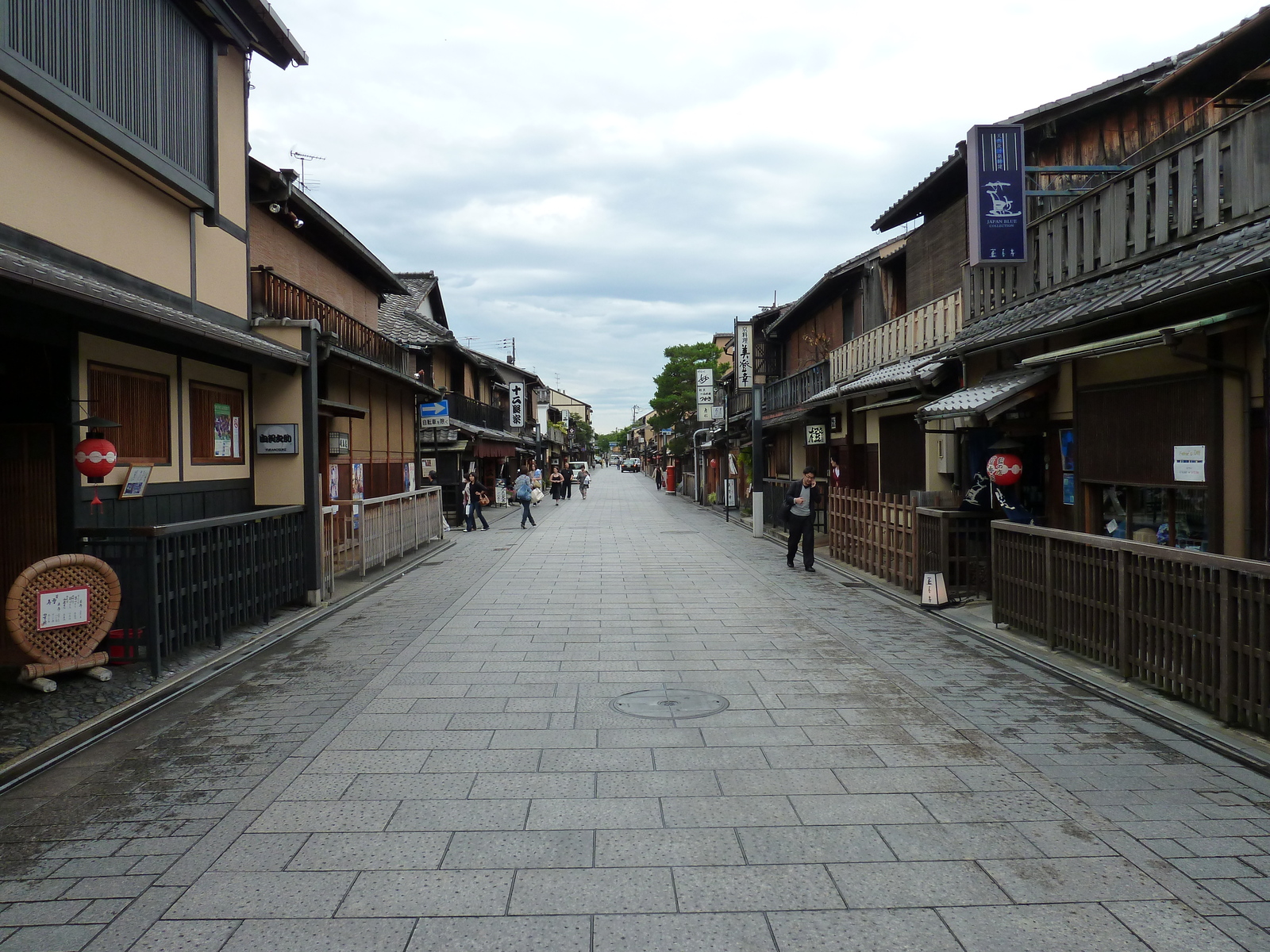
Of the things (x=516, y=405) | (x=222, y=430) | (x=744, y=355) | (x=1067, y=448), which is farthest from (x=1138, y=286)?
(x=516, y=405)

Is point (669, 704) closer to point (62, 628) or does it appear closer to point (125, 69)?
point (62, 628)

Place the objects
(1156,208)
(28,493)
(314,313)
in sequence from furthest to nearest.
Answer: (314,313)
(1156,208)
(28,493)

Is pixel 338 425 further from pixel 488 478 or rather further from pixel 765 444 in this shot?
pixel 488 478

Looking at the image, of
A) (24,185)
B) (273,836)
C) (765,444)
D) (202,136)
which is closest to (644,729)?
(273,836)

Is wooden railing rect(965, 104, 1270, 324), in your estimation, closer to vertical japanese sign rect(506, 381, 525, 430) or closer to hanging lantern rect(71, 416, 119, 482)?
hanging lantern rect(71, 416, 119, 482)

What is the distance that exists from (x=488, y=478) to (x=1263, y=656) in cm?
4007

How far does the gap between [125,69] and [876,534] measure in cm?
1204

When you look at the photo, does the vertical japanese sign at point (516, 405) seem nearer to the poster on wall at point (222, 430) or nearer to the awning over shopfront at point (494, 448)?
the awning over shopfront at point (494, 448)

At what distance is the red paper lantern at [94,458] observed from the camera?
7707 mm

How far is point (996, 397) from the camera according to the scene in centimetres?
1021

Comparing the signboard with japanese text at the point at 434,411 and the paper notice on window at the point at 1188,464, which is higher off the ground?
the signboard with japanese text at the point at 434,411

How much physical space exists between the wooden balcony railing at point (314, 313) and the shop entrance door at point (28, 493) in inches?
182

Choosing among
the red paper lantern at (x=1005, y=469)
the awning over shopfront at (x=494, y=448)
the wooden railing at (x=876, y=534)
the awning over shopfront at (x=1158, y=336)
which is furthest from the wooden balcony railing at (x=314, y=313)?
the awning over shopfront at (x=494, y=448)

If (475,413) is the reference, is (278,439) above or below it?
below
